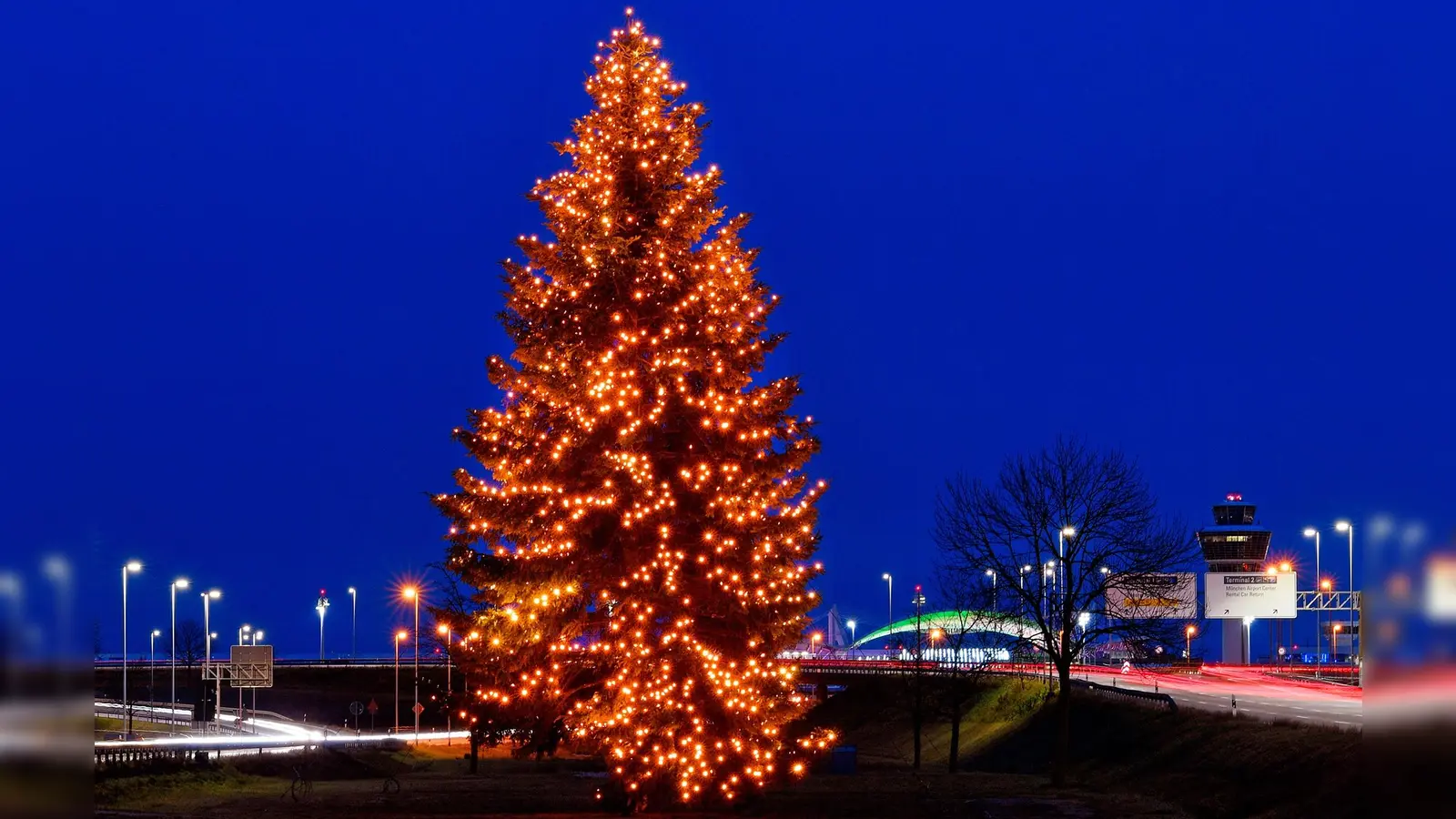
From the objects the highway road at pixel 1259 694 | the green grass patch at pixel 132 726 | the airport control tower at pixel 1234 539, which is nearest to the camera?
the highway road at pixel 1259 694

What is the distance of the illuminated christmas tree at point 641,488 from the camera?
2473cm

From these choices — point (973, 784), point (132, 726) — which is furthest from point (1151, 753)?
point (132, 726)

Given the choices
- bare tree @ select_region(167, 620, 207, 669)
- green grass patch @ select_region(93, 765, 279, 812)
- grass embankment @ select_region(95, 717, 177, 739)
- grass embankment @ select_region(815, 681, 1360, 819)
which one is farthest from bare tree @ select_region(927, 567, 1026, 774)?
bare tree @ select_region(167, 620, 207, 669)

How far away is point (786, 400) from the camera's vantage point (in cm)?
2680

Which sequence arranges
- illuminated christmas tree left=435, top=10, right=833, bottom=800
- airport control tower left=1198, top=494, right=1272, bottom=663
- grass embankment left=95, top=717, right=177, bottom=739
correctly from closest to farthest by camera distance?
illuminated christmas tree left=435, top=10, right=833, bottom=800 → grass embankment left=95, top=717, right=177, bottom=739 → airport control tower left=1198, top=494, right=1272, bottom=663

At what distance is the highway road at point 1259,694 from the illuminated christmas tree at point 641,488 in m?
15.2

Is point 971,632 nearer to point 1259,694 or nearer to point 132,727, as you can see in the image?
point 1259,694

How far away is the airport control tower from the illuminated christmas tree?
106659 mm

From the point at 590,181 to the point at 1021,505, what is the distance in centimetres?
2269

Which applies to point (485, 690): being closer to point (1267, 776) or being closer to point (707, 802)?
point (707, 802)

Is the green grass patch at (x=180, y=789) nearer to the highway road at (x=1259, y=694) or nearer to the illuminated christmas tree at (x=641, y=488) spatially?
the illuminated christmas tree at (x=641, y=488)

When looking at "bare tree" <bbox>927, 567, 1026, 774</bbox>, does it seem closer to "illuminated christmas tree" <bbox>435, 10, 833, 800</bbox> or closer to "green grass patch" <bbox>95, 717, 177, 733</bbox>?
"illuminated christmas tree" <bbox>435, 10, 833, 800</bbox>

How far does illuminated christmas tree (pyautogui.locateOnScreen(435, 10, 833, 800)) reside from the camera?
24.7 metres

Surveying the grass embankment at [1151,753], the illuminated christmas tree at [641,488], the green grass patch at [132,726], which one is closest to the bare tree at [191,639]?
the green grass patch at [132,726]
